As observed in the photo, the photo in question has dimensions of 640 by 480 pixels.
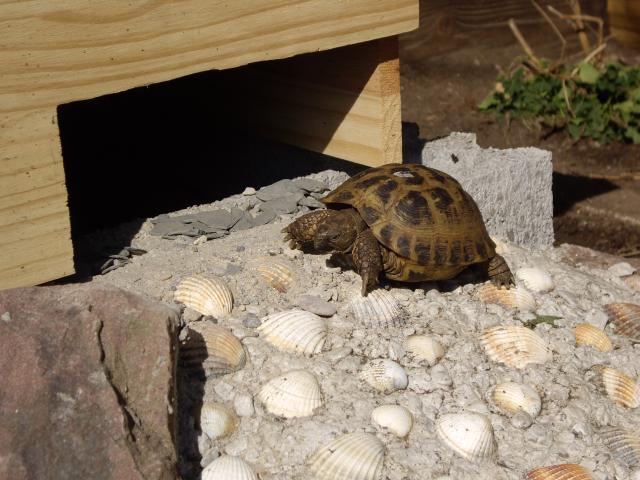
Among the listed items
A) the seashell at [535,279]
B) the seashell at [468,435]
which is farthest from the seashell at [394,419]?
the seashell at [535,279]

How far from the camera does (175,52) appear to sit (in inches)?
119

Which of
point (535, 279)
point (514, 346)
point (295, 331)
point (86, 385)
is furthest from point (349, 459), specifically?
point (535, 279)

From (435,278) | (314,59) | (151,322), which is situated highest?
(314,59)

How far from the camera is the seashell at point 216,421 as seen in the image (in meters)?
2.45

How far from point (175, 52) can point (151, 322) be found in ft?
3.49

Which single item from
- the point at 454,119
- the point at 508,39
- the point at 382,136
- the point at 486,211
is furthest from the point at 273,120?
the point at 508,39

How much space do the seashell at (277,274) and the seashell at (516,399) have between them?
79 cm

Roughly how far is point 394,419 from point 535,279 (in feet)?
3.81

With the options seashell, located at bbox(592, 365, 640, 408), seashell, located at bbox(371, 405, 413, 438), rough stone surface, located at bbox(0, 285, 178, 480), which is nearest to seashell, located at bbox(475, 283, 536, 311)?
seashell, located at bbox(592, 365, 640, 408)

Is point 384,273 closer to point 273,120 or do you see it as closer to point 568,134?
point 273,120

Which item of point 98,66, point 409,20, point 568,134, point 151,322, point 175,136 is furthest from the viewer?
point 568,134

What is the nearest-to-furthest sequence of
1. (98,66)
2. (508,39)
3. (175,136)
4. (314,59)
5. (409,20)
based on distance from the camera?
1. (98,66)
2. (409,20)
3. (314,59)
4. (175,136)
5. (508,39)

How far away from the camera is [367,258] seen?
3086 mm

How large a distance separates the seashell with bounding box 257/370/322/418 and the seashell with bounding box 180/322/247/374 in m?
0.13
